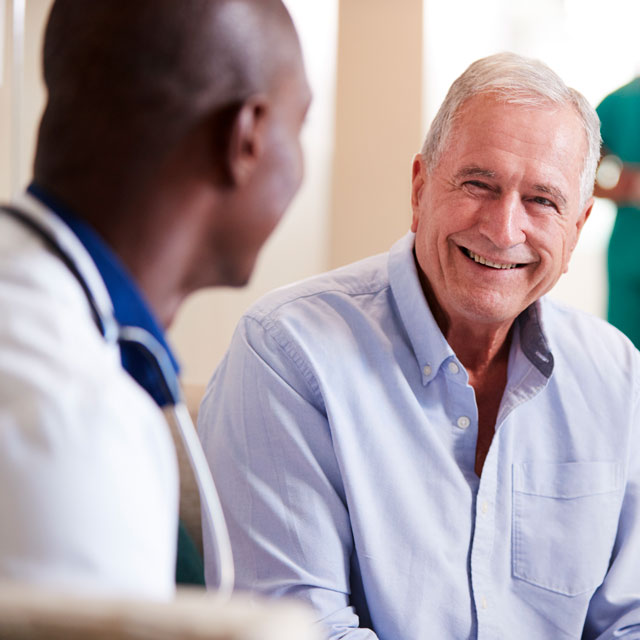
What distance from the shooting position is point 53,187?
562 mm

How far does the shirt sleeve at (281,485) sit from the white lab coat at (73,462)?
65cm

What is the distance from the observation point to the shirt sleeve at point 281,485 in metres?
1.11

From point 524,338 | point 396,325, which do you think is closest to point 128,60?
point 396,325

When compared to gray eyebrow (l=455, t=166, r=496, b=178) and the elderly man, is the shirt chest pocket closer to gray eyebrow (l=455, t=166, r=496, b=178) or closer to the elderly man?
the elderly man

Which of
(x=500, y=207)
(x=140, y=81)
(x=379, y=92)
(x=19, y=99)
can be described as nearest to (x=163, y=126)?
(x=140, y=81)

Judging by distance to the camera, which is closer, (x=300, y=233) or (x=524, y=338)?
(x=524, y=338)

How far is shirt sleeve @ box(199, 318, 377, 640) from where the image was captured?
111 cm

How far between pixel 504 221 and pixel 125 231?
2.53 feet

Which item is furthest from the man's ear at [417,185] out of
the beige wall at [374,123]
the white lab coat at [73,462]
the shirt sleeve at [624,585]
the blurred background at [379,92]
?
the beige wall at [374,123]

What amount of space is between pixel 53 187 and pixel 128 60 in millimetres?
87

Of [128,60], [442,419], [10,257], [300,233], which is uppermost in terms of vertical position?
[128,60]

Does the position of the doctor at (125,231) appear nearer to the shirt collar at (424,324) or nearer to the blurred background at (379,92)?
the shirt collar at (424,324)

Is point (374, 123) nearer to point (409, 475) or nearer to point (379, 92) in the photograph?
point (379, 92)

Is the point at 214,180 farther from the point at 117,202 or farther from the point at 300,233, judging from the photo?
the point at 300,233
